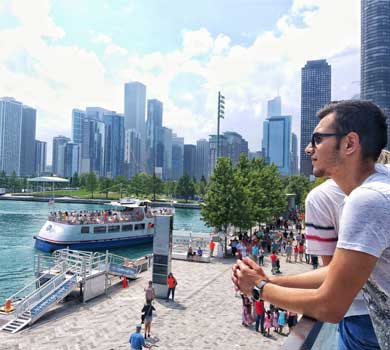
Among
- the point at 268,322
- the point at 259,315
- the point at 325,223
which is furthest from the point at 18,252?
the point at 325,223

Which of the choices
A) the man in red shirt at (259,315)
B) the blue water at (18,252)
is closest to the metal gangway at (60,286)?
the blue water at (18,252)

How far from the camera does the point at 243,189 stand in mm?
32062

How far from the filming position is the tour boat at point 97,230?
37938 millimetres

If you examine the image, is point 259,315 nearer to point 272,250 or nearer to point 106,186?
point 272,250

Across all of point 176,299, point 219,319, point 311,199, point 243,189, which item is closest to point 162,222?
point 176,299

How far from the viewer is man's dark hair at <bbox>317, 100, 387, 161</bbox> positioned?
1818 mm

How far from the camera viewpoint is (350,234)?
1472 millimetres

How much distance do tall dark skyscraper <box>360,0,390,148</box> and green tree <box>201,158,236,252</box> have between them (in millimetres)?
122731

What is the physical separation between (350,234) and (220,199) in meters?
29.4

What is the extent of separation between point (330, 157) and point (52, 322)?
1566 cm

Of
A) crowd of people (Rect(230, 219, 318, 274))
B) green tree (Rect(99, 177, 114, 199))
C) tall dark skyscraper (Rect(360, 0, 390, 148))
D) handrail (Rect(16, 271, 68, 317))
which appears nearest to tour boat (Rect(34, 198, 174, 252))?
crowd of people (Rect(230, 219, 318, 274))

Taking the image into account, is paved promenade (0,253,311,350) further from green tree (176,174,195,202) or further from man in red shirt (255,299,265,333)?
green tree (176,174,195,202)

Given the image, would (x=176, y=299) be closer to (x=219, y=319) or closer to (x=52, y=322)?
(x=219, y=319)

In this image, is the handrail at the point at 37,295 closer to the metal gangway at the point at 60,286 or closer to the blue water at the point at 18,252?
the metal gangway at the point at 60,286
